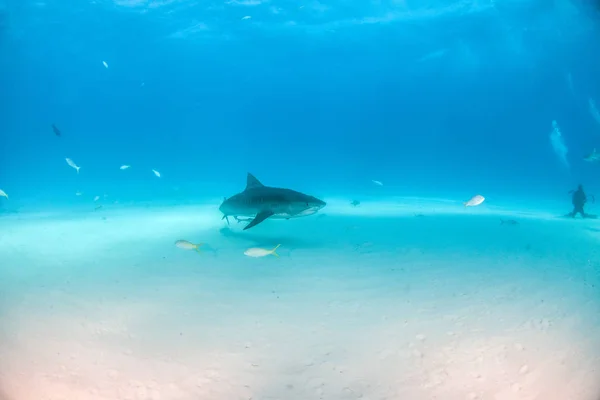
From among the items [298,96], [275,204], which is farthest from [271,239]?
[298,96]

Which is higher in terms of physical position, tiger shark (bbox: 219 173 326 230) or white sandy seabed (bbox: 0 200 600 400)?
tiger shark (bbox: 219 173 326 230)

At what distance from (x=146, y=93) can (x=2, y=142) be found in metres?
54.5

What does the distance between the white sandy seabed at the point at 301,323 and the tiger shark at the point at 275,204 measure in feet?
3.47

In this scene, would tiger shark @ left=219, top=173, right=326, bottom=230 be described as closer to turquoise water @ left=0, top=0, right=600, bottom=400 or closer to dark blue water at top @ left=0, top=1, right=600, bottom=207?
turquoise water @ left=0, top=0, right=600, bottom=400

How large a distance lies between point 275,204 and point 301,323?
13.3 feet

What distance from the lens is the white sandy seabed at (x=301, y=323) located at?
3.26m

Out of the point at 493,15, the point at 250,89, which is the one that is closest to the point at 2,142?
the point at 250,89

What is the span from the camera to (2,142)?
10956 centimetres

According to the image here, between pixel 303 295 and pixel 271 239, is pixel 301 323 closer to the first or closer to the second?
pixel 303 295

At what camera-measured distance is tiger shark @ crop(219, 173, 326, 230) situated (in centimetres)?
800

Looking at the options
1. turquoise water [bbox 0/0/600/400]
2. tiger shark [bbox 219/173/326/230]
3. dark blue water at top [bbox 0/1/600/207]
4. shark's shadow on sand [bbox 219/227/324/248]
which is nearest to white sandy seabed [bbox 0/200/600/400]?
turquoise water [bbox 0/0/600/400]

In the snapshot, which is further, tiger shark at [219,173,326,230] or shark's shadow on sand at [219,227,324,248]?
shark's shadow on sand at [219,227,324,248]

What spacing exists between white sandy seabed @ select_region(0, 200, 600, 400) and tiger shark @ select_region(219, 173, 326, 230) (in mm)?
1059

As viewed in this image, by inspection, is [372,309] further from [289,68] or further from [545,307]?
[289,68]
